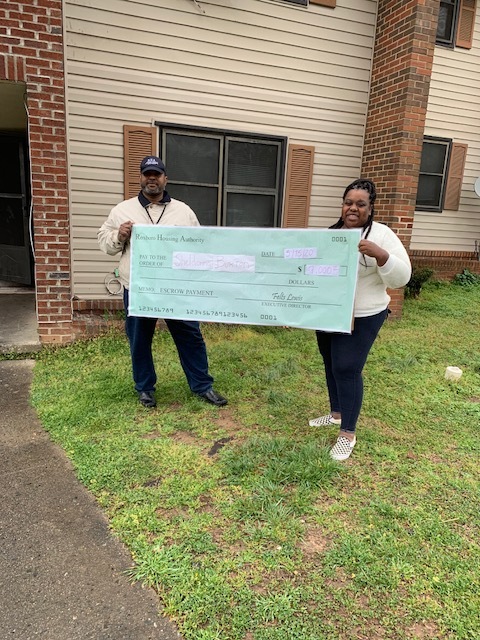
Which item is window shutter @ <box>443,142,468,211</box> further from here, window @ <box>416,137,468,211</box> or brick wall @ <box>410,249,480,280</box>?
brick wall @ <box>410,249,480,280</box>

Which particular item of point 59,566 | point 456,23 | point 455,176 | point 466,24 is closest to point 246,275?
Answer: point 59,566

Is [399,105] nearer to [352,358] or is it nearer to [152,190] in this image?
[152,190]

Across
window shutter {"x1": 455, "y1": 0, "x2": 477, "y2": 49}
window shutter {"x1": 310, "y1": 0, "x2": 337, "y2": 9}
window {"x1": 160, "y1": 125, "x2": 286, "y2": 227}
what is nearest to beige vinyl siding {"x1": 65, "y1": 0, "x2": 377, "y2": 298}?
window shutter {"x1": 310, "y1": 0, "x2": 337, "y2": 9}

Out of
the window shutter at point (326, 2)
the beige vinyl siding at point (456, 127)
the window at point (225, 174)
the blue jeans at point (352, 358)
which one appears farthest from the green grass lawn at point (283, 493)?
the beige vinyl siding at point (456, 127)

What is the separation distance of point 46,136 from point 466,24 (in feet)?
24.7

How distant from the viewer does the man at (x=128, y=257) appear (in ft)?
10.8

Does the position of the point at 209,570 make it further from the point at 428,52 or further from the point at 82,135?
the point at 428,52

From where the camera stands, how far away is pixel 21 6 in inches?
166

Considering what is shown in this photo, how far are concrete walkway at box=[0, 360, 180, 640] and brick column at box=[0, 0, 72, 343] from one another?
2116 millimetres

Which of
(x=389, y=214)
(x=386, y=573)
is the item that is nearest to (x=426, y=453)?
(x=386, y=573)

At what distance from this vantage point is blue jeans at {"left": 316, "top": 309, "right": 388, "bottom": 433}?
9.16 feet

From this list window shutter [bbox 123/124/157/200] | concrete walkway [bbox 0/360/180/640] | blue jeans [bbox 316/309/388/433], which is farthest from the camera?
window shutter [bbox 123/124/157/200]

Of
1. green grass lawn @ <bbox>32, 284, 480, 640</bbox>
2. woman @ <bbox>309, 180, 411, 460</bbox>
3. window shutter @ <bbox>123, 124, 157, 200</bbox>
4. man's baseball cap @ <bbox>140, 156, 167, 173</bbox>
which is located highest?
window shutter @ <bbox>123, 124, 157, 200</bbox>

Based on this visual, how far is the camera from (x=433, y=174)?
855cm
